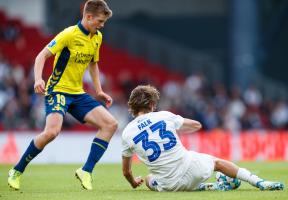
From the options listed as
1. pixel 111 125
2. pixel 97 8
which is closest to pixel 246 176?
pixel 111 125

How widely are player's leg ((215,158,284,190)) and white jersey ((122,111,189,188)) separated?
411 mm

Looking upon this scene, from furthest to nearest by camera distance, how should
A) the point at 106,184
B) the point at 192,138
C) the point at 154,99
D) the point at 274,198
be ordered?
1. the point at 192,138
2. the point at 106,184
3. the point at 154,99
4. the point at 274,198

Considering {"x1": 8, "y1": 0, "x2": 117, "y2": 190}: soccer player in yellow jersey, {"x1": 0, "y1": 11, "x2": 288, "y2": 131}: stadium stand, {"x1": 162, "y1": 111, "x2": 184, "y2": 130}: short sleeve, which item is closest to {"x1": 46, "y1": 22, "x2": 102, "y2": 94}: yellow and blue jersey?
{"x1": 8, "y1": 0, "x2": 117, "y2": 190}: soccer player in yellow jersey

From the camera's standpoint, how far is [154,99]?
9.35m

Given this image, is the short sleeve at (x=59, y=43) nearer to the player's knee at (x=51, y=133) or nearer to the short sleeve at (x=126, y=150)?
the player's knee at (x=51, y=133)

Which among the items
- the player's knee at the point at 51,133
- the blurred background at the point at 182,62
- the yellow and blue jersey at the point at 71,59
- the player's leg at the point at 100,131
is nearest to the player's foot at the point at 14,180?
the player's knee at the point at 51,133

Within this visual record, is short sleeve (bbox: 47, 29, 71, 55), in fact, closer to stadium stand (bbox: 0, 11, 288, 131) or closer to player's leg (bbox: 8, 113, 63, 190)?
player's leg (bbox: 8, 113, 63, 190)

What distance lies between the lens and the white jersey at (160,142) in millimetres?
9242

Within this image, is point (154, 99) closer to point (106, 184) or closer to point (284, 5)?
point (106, 184)

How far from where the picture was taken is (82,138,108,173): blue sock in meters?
10.4

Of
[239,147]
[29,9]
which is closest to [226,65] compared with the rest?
[29,9]

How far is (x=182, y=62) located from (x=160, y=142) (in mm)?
21116

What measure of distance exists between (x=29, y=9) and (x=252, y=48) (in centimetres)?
784

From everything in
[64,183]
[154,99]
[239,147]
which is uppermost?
[154,99]
